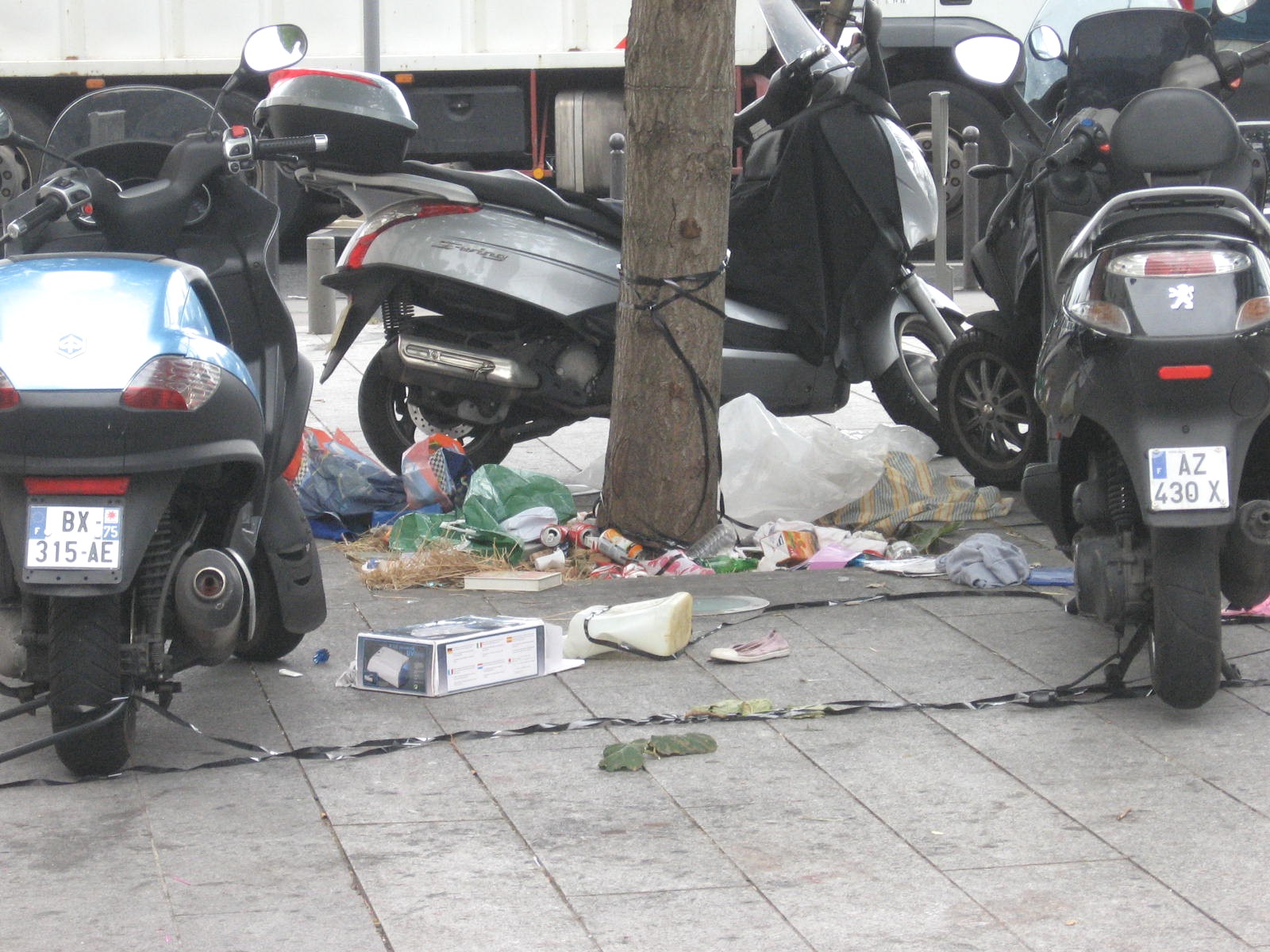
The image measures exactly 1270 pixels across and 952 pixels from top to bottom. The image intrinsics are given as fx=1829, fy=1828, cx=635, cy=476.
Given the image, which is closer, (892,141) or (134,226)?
(134,226)

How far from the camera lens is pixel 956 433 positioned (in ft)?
22.9

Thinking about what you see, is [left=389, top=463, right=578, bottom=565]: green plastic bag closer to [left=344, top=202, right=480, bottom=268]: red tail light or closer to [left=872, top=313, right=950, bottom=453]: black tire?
[left=344, top=202, right=480, bottom=268]: red tail light

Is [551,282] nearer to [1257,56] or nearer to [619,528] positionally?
[619,528]

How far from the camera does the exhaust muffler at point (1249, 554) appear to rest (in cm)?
414

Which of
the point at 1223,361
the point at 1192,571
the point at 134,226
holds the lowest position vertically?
the point at 1192,571

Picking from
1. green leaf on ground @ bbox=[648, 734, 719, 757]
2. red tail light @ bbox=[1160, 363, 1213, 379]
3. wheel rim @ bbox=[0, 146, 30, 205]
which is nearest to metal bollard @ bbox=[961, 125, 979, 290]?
wheel rim @ bbox=[0, 146, 30, 205]

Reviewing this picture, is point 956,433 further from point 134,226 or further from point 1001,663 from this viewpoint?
point 134,226

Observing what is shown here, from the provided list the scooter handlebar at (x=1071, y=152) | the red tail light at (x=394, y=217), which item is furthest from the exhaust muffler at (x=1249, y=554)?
the red tail light at (x=394, y=217)

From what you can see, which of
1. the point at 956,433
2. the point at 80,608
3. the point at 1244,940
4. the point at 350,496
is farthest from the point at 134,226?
the point at 956,433

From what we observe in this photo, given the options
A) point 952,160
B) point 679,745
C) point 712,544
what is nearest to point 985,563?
point 712,544

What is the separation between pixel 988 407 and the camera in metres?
6.87

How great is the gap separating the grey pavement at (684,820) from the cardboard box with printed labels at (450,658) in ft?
0.14

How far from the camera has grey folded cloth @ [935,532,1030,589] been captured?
5574 millimetres

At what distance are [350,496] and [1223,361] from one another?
352 cm
